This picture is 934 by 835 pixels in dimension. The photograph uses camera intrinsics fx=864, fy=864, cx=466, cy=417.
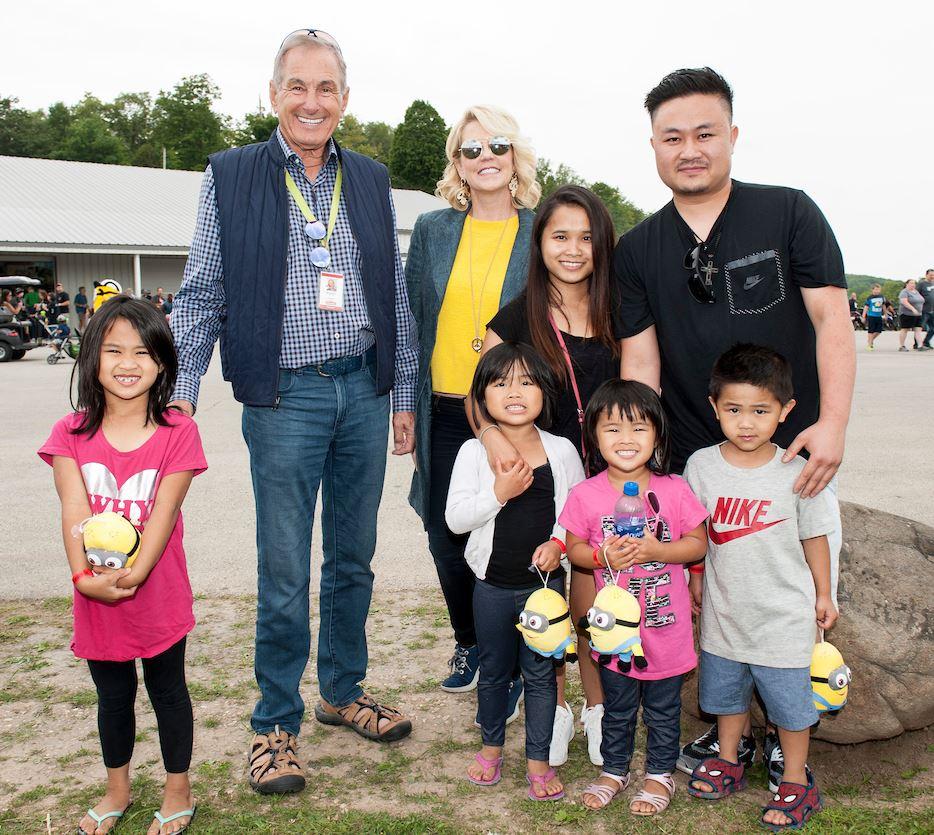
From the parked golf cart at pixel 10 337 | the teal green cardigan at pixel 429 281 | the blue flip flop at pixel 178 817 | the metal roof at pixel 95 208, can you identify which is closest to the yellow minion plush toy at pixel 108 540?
the blue flip flop at pixel 178 817

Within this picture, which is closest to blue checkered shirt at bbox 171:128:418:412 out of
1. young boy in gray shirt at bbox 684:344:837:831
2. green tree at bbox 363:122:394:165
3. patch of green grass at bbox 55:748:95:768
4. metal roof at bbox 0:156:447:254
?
young boy in gray shirt at bbox 684:344:837:831

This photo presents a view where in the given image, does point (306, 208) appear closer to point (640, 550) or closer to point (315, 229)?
point (315, 229)

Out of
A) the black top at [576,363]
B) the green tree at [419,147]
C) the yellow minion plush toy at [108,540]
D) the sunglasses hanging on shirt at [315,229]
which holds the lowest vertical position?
the yellow minion plush toy at [108,540]

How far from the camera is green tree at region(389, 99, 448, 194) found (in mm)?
67812

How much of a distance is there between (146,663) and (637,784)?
1844mm

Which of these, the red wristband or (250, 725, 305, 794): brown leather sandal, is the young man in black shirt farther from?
the red wristband

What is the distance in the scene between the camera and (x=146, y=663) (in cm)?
294

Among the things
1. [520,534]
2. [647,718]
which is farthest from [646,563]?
[647,718]

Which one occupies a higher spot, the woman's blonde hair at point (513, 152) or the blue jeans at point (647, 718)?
the woman's blonde hair at point (513, 152)

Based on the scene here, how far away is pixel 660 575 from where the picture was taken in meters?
3.04

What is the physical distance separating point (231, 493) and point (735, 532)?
18.1 ft

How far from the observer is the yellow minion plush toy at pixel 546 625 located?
2.94 m

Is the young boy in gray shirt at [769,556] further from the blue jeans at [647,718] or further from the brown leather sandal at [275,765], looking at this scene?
the brown leather sandal at [275,765]

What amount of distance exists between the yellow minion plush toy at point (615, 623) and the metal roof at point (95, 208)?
26.0 metres
